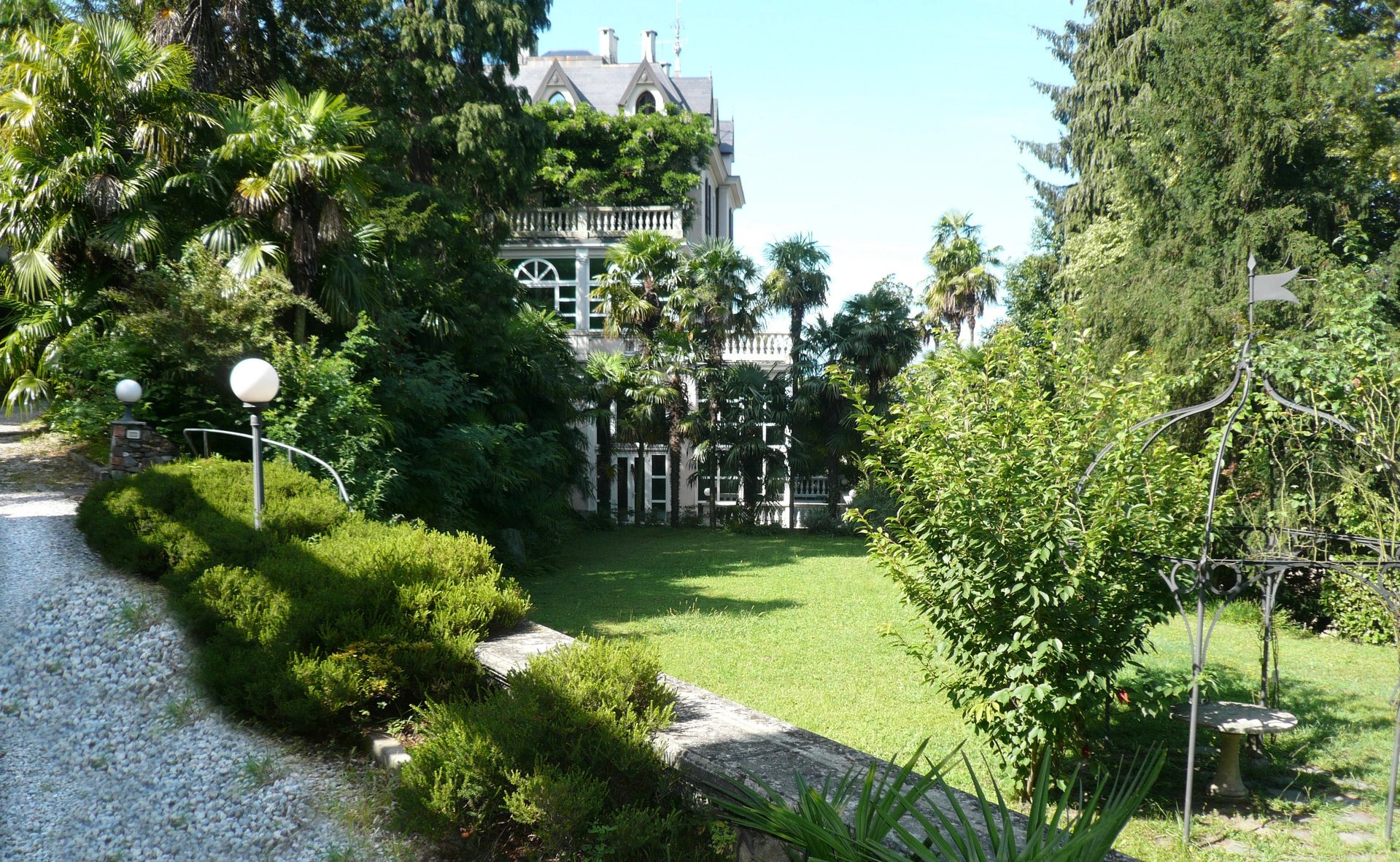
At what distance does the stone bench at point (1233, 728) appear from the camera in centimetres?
591

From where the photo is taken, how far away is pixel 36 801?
473 centimetres

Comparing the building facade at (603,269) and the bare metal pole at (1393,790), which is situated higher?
the building facade at (603,269)

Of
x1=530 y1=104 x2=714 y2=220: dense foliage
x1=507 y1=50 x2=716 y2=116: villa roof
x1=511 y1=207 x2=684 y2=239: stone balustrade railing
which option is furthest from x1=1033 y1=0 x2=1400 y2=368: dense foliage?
x1=507 y1=50 x2=716 y2=116: villa roof

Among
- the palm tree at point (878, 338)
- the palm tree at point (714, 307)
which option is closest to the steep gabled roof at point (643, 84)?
the palm tree at point (714, 307)

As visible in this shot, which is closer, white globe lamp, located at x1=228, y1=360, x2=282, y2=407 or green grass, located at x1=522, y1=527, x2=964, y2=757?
white globe lamp, located at x1=228, y1=360, x2=282, y2=407

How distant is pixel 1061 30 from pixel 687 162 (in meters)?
10.1

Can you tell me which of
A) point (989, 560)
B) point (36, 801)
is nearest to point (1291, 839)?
point (989, 560)

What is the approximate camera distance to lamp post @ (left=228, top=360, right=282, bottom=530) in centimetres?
725

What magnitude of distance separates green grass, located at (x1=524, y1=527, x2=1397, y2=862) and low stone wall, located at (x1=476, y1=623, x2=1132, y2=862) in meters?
1.56

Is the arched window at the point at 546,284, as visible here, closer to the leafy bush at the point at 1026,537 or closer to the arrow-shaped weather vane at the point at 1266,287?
the leafy bush at the point at 1026,537

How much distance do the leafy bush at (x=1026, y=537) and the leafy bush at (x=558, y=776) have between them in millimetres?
1990

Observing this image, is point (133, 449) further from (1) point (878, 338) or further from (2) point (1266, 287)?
(1) point (878, 338)

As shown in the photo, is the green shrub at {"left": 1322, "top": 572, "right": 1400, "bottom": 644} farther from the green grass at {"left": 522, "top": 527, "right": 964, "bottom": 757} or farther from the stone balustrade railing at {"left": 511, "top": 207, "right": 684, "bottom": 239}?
the stone balustrade railing at {"left": 511, "top": 207, "right": 684, "bottom": 239}

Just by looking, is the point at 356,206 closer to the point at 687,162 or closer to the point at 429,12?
the point at 429,12
